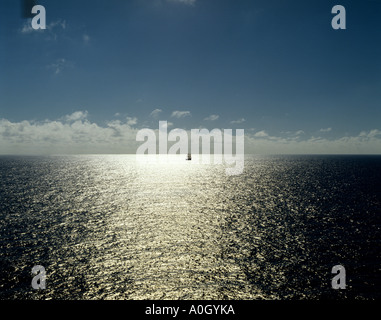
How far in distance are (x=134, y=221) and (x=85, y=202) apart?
30.5m

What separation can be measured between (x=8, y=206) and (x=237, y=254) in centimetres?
6918

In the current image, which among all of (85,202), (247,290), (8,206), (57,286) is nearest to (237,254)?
(247,290)

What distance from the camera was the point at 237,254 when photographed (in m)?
41.8

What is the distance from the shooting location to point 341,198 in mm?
86188

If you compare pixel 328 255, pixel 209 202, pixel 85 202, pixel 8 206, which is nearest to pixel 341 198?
pixel 209 202

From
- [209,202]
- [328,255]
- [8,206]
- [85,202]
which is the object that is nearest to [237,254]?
[328,255]

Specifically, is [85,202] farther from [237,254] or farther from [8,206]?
[237,254]
